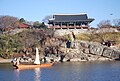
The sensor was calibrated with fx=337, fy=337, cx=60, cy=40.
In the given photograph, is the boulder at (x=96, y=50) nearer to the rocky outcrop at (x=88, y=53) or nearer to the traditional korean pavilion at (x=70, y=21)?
the rocky outcrop at (x=88, y=53)

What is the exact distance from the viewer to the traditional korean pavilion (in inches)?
4171

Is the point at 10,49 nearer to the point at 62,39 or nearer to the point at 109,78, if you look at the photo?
the point at 62,39

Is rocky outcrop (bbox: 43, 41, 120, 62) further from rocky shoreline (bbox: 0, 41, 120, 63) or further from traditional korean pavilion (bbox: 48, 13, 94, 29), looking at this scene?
traditional korean pavilion (bbox: 48, 13, 94, 29)

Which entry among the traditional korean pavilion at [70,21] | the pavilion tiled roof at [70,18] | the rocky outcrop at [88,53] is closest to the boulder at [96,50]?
the rocky outcrop at [88,53]

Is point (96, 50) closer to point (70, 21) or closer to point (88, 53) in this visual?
point (88, 53)

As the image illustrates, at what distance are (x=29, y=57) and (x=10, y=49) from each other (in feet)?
22.1

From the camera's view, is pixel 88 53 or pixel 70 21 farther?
pixel 70 21

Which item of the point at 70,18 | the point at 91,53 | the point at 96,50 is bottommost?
the point at 91,53

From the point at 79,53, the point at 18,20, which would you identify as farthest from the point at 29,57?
the point at 18,20

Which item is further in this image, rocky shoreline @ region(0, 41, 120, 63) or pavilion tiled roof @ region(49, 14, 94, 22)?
pavilion tiled roof @ region(49, 14, 94, 22)

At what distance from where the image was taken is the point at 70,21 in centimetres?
10538

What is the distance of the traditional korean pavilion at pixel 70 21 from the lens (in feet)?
348

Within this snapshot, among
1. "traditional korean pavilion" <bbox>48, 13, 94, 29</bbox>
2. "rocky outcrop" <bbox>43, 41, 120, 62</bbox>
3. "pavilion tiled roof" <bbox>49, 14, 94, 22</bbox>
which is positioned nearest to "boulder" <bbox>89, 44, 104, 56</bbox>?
"rocky outcrop" <bbox>43, 41, 120, 62</bbox>

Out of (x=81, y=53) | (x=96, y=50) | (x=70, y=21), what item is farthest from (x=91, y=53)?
(x=70, y=21)
